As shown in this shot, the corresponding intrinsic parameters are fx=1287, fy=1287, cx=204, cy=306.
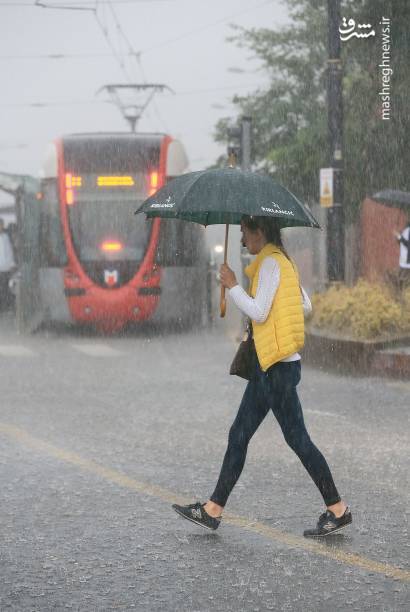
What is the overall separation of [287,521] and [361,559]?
34.6 inches

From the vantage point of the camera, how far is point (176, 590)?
5.43 m

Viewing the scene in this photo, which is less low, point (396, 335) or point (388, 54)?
point (388, 54)

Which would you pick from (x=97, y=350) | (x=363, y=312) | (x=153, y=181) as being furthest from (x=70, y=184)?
(x=363, y=312)

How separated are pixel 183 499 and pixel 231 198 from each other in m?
1.89

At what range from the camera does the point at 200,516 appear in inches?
257

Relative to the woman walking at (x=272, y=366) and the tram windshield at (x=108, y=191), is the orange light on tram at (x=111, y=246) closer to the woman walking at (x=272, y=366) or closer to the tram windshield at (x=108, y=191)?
the tram windshield at (x=108, y=191)

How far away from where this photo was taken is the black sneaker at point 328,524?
6.41 metres

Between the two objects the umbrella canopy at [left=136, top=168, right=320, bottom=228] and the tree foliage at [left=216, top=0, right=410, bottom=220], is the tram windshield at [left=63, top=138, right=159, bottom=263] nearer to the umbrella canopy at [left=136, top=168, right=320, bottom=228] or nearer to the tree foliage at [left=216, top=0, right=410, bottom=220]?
the tree foliage at [left=216, top=0, right=410, bottom=220]

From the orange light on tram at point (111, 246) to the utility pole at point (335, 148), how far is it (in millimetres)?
3872

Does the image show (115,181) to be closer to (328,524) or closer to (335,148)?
(335,148)

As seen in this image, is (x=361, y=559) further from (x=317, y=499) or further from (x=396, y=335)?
(x=396, y=335)

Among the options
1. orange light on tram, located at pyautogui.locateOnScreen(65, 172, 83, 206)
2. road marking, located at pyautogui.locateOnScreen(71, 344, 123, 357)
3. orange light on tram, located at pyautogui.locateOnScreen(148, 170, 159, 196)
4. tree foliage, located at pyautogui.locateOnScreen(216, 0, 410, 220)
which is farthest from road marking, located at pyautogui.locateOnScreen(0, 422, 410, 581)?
tree foliage, located at pyautogui.locateOnScreen(216, 0, 410, 220)

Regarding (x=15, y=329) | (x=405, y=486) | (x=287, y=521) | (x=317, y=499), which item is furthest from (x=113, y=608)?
(x=15, y=329)

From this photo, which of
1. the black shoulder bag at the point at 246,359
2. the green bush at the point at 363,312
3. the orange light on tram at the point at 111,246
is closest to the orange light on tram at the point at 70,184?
the orange light on tram at the point at 111,246
